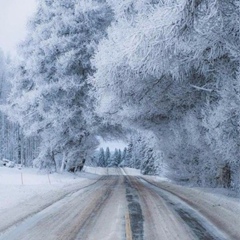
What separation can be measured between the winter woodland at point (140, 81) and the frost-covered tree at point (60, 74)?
72 mm

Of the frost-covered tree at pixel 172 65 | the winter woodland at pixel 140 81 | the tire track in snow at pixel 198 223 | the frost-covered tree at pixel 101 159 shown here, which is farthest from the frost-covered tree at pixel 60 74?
the frost-covered tree at pixel 101 159

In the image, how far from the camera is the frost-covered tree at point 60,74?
26.2 meters

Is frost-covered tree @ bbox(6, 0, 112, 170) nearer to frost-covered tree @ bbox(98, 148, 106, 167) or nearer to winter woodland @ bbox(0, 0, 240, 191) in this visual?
winter woodland @ bbox(0, 0, 240, 191)

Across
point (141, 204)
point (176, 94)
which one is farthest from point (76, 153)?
point (141, 204)

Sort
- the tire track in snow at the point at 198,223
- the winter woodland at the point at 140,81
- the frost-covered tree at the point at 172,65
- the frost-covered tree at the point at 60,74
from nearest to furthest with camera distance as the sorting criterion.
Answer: the tire track in snow at the point at 198,223 → the frost-covered tree at the point at 172,65 → the winter woodland at the point at 140,81 → the frost-covered tree at the point at 60,74

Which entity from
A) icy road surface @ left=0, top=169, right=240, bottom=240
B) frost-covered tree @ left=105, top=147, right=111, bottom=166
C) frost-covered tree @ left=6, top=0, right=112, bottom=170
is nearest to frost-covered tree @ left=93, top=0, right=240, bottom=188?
icy road surface @ left=0, top=169, right=240, bottom=240

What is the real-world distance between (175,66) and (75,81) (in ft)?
45.1

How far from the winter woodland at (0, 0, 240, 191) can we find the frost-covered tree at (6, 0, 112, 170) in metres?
0.07

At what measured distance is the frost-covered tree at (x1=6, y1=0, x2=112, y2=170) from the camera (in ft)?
85.9

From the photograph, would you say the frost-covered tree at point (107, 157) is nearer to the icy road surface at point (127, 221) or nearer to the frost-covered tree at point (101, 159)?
the frost-covered tree at point (101, 159)

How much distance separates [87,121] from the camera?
26.0m

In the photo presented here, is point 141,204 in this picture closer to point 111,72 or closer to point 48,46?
point 111,72

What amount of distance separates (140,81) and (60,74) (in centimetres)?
1251

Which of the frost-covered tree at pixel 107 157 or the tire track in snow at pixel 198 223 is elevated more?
the frost-covered tree at pixel 107 157
